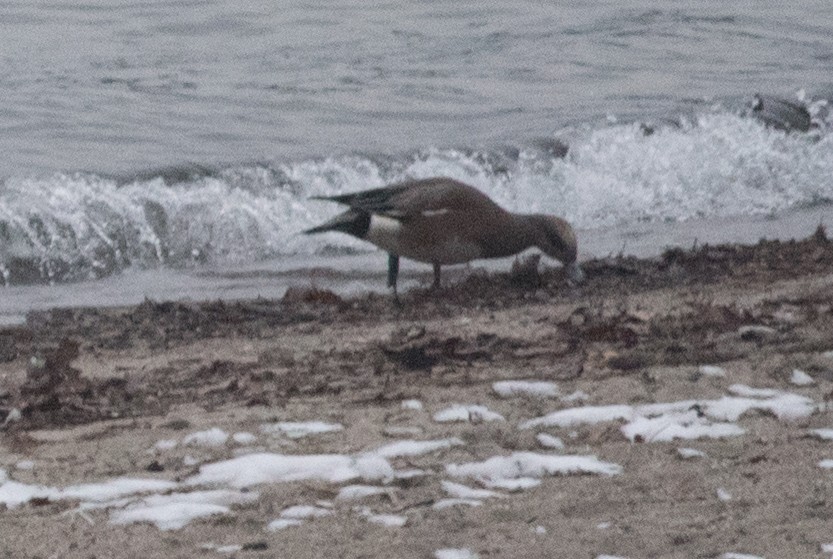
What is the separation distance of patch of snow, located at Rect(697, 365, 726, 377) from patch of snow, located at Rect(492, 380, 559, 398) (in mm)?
466

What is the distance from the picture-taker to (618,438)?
217 inches

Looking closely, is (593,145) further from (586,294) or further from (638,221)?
(586,294)

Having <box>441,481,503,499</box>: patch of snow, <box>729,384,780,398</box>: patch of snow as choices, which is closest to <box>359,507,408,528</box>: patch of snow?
<box>441,481,503,499</box>: patch of snow

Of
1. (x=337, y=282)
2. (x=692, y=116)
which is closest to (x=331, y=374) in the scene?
(x=337, y=282)

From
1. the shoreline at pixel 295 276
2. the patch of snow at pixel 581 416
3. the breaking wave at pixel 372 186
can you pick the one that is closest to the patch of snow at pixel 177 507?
the patch of snow at pixel 581 416

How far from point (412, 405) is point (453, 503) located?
3.45 feet

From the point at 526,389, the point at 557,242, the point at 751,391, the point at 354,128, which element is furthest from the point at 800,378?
the point at 354,128

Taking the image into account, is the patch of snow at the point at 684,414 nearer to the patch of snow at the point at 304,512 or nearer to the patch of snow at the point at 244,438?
the patch of snow at the point at 244,438

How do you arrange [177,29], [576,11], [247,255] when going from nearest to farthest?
[247,255], [177,29], [576,11]

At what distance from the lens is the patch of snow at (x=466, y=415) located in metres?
5.77

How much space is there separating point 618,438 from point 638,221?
7.82 meters

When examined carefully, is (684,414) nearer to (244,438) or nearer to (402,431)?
(402,431)

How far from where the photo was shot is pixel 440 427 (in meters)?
5.70

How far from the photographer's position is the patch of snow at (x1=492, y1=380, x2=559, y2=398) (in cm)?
609
